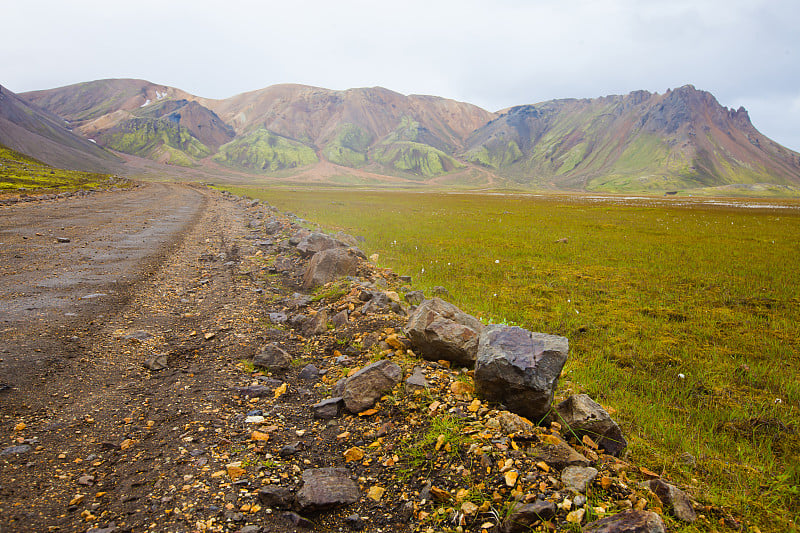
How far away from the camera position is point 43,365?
6180 millimetres

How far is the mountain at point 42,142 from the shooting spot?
141 metres

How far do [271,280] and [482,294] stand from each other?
741 centimetres

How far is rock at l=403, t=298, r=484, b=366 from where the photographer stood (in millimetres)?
6191

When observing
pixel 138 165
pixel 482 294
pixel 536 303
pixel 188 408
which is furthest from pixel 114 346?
pixel 138 165

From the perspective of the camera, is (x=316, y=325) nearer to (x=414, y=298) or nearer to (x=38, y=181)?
(x=414, y=298)

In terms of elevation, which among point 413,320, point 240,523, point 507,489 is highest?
point 413,320

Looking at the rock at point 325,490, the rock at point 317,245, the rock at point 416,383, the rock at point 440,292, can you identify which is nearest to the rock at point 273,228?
the rock at point 317,245

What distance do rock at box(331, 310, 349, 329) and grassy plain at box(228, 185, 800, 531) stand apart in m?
3.58

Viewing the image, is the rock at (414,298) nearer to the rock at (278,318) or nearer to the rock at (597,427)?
the rock at (278,318)

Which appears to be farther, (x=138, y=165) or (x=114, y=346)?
(x=138, y=165)

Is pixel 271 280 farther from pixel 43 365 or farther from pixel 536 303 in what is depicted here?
pixel 536 303

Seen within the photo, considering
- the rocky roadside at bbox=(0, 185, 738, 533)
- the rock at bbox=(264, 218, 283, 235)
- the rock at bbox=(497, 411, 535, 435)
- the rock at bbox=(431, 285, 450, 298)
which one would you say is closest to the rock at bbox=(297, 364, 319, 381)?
the rocky roadside at bbox=(0, 185, 738, 533)

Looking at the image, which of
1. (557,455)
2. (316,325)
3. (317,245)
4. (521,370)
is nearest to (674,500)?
(557,455)

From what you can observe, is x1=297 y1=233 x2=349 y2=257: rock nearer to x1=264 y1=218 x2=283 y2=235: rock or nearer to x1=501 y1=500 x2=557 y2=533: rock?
x1=264 y1=218 x2=283 y2=235: rock
